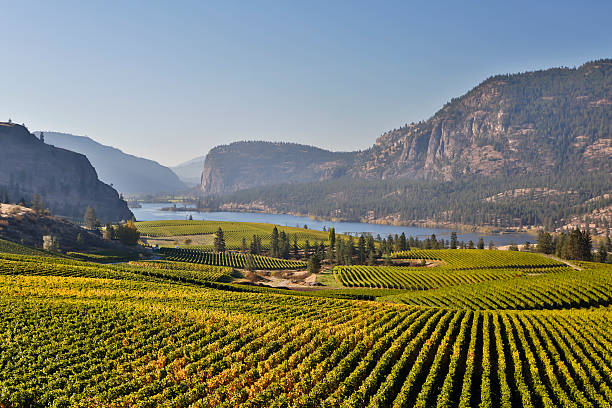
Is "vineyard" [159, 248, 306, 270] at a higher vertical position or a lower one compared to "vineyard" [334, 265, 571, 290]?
lower

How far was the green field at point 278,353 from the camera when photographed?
20.4m

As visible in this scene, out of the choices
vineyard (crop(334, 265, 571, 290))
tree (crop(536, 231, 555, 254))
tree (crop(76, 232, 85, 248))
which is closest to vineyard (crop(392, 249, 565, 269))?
vineyard (crop(334, 265, 571, 290))

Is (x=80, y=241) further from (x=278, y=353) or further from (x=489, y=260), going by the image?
(x=489, y=260)

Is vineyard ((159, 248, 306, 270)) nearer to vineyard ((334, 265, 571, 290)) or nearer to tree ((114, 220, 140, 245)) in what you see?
tree ((114, 220, 140, 245))

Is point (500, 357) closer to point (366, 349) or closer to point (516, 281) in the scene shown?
point (366, 349)

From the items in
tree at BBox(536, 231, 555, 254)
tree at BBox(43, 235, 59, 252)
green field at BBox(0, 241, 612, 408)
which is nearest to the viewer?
green field at BBox(0, 241, 612, 408)

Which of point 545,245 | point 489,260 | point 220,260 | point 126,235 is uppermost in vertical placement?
point 545,245

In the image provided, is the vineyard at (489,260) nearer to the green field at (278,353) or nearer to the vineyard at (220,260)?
the vineyard at (220,260)

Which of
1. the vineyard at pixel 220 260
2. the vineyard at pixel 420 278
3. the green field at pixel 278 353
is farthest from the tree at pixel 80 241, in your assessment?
the vineyard at pixel 420 278

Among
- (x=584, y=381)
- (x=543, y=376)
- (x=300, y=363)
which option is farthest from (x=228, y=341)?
(x=584, y=381)

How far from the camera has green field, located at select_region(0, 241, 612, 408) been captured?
805 inches

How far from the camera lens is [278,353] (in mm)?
25406

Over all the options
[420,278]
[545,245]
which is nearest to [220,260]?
[420,278]

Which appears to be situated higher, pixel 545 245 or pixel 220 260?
pixel 545 245
